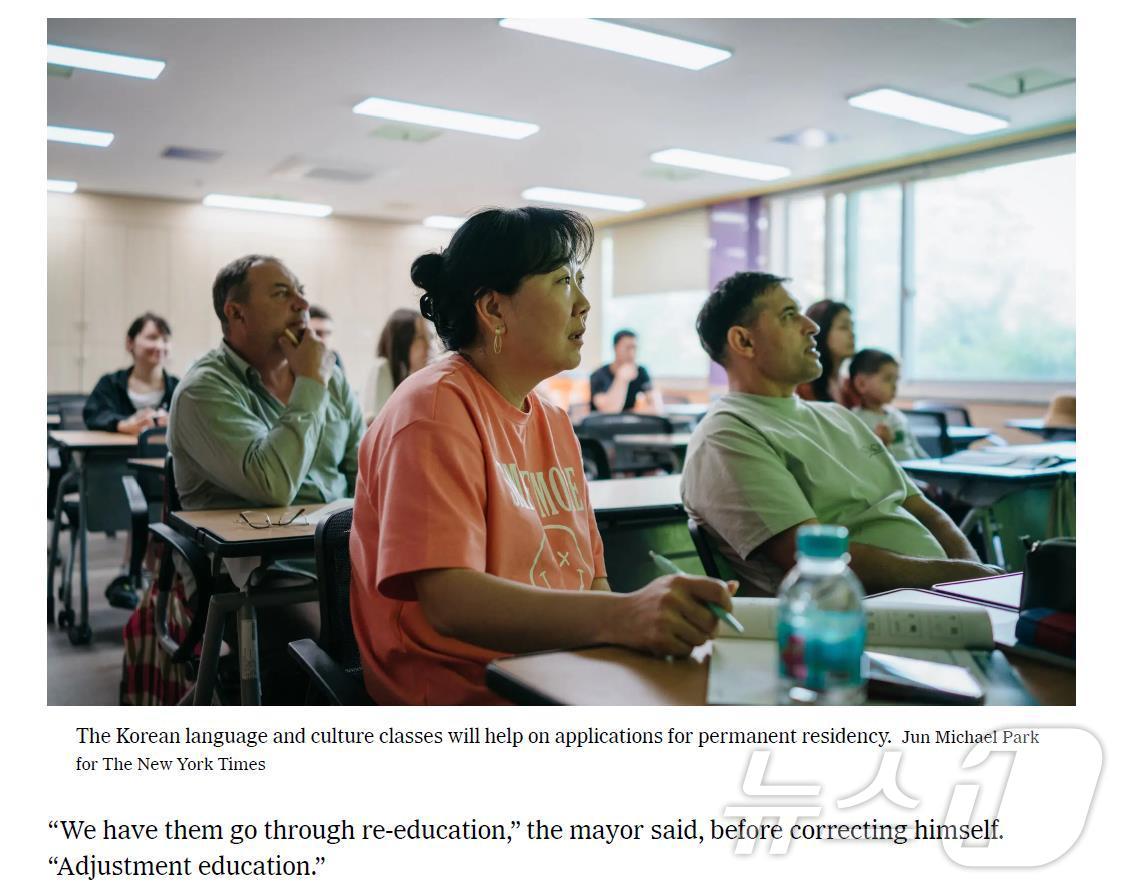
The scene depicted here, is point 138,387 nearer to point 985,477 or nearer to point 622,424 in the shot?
point 622,424

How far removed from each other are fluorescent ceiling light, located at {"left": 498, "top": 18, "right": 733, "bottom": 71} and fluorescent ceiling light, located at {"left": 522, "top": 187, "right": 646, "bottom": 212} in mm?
3788

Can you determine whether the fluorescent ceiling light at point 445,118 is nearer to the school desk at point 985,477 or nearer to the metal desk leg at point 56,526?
the metal desk leg at point 56,526

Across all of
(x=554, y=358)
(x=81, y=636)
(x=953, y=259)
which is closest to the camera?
(x=554, y=358)

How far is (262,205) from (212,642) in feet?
28.9

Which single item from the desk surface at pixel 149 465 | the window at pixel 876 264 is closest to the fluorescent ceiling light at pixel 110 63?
the desk surface at pixel 149 465

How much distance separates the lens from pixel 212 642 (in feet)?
5.91

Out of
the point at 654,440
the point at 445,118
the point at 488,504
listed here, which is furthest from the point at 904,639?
the point at 445,118

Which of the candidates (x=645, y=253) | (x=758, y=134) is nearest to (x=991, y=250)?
(x=758, y=134)

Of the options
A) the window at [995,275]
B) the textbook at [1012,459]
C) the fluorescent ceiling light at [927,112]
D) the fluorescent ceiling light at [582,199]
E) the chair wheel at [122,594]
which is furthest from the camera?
the fluorescent ceiling light at [582,199]

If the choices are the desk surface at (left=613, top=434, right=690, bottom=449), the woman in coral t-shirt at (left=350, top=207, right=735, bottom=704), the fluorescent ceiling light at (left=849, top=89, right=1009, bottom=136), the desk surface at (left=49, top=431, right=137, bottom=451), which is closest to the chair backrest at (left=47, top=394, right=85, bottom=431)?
the desk surface at (left=49, top=431, right=137, bottom=451)

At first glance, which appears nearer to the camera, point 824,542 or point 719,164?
point 824,542

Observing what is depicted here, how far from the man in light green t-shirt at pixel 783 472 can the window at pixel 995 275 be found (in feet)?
18.2

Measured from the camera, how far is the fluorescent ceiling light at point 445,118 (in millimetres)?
6054
